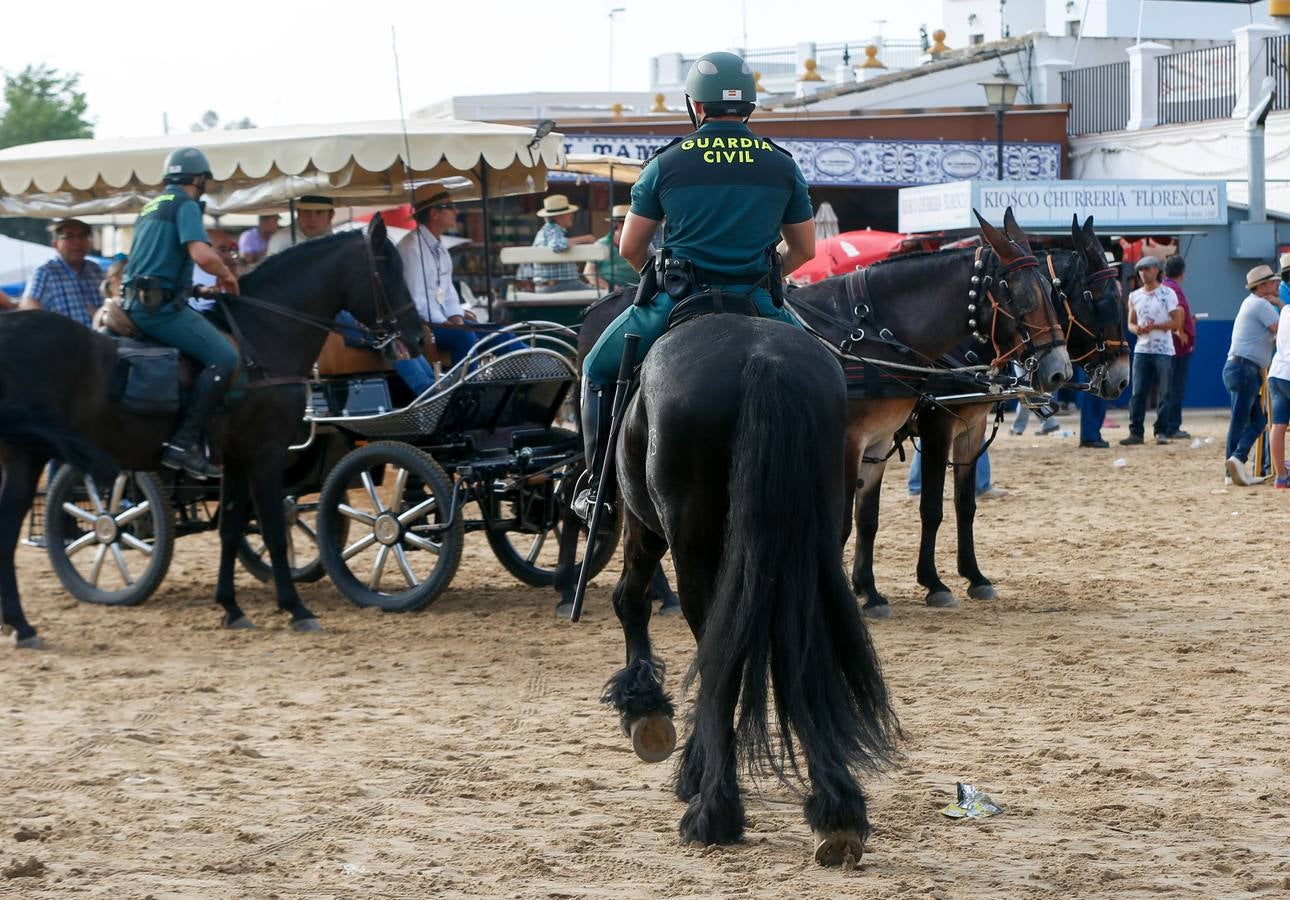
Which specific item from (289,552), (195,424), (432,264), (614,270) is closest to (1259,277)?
(614,270)

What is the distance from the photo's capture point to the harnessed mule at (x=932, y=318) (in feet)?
27.2

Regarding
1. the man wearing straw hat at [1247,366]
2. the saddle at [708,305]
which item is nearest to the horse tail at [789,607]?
the saddle at [708,305]

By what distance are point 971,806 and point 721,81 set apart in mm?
2451

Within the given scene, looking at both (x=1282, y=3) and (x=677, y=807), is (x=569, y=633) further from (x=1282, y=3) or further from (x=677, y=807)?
(x=1282, y=3)

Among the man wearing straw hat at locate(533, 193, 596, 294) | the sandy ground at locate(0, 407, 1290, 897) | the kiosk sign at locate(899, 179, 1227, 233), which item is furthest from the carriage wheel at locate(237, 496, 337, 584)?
the kiosk sign at locate(899, 179, 1227, 233)

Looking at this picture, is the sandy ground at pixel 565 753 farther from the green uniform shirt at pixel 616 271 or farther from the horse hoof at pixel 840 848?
the green uniform shirt at pixel 616 271

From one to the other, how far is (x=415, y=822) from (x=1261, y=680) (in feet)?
12.4

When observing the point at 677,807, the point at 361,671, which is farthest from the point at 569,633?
the point at 677,807

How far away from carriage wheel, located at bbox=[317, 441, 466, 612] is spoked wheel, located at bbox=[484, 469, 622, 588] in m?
0.46

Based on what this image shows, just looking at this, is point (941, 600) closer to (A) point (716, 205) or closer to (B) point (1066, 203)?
(A) point (716, 205)

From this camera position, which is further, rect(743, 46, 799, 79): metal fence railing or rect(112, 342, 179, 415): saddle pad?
rect(743, 46, 799, 79): metal fence railing

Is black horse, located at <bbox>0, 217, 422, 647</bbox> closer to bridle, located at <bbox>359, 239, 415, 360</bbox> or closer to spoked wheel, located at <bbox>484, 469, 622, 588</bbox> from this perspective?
bridle, located at <bbox>359, 239, 415, 360</bbox>

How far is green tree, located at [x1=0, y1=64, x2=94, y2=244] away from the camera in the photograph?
5800cm

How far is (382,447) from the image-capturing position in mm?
8820
